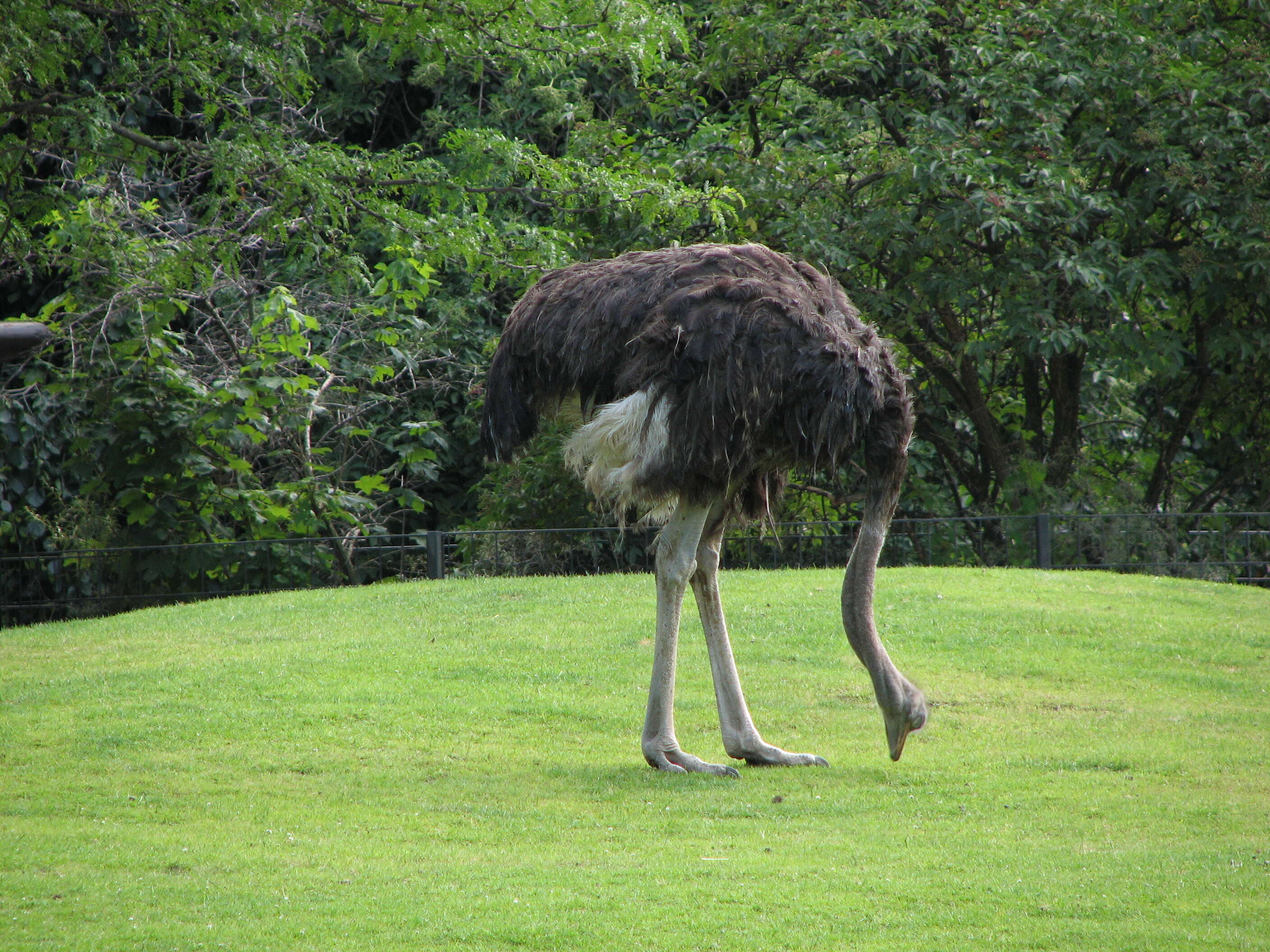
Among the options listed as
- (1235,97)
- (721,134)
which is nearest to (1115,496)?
(1235,97)

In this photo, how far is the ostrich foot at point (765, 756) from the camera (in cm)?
758

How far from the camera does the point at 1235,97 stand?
14.1 metres

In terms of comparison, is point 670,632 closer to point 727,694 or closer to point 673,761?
point 727,694

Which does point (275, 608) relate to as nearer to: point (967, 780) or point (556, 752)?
point (556, 752)

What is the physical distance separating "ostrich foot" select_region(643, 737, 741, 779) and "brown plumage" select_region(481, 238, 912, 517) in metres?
1.32

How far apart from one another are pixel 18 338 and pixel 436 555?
11213mm

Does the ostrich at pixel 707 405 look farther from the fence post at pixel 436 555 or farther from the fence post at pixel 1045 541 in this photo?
the fence post at pixel 1045 541

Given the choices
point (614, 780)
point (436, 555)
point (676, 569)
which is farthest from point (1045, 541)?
point (614, 780)

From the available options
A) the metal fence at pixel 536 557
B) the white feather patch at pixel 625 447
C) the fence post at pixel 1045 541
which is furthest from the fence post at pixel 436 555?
the white feather patch at pixel 625 447

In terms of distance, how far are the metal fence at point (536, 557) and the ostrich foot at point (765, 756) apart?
5.61 metres

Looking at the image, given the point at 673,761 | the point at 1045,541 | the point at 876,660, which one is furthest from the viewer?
the point at 1045,541

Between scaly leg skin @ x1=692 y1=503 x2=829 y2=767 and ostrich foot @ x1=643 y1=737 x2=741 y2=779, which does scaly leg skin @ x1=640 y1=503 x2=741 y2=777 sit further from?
scaly leg skin @ x1=692 y1=503 x2=829 y2=767

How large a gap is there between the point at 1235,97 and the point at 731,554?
22.5 ft

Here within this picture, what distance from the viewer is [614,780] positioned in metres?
7.31
